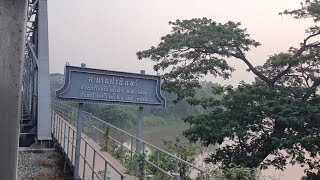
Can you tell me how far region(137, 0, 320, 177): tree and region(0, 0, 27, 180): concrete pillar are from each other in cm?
Result: 1131

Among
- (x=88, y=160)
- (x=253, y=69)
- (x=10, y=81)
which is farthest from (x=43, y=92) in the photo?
(x=10, y=81)

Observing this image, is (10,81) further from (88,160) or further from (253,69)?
(253,69)

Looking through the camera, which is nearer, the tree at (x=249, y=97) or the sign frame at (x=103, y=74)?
the sign frame at (x=103, y=74)

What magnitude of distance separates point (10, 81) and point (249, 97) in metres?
12.4

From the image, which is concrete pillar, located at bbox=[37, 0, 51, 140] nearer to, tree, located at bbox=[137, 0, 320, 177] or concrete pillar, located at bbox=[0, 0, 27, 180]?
tree, located at bbox=[137, 0, 320, 177]

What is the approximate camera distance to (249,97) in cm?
1357

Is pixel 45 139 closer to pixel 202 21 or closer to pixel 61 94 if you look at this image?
pixel 61 94

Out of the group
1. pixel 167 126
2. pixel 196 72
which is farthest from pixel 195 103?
pixel 167 126

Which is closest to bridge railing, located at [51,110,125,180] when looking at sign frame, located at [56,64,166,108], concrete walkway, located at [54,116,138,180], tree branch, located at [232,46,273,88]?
concrete walkway, located at [54,116,138,180]

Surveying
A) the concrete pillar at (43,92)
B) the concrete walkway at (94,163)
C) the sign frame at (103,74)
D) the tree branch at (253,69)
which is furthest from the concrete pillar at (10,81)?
the tree branch at (253,69)

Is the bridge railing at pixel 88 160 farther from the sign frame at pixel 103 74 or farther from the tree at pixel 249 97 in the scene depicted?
the tree at pixel 249 97

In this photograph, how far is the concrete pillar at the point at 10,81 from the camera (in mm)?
1771

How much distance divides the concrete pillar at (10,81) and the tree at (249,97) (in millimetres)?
11312

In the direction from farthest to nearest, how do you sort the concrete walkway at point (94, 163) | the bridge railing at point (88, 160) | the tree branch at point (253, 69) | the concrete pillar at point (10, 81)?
the tree branch at point (253, 69) → the concrete walkway at point (94, 163) → the bridge railing at point (88, 160) → the concrete pillar at point (10, 81)
